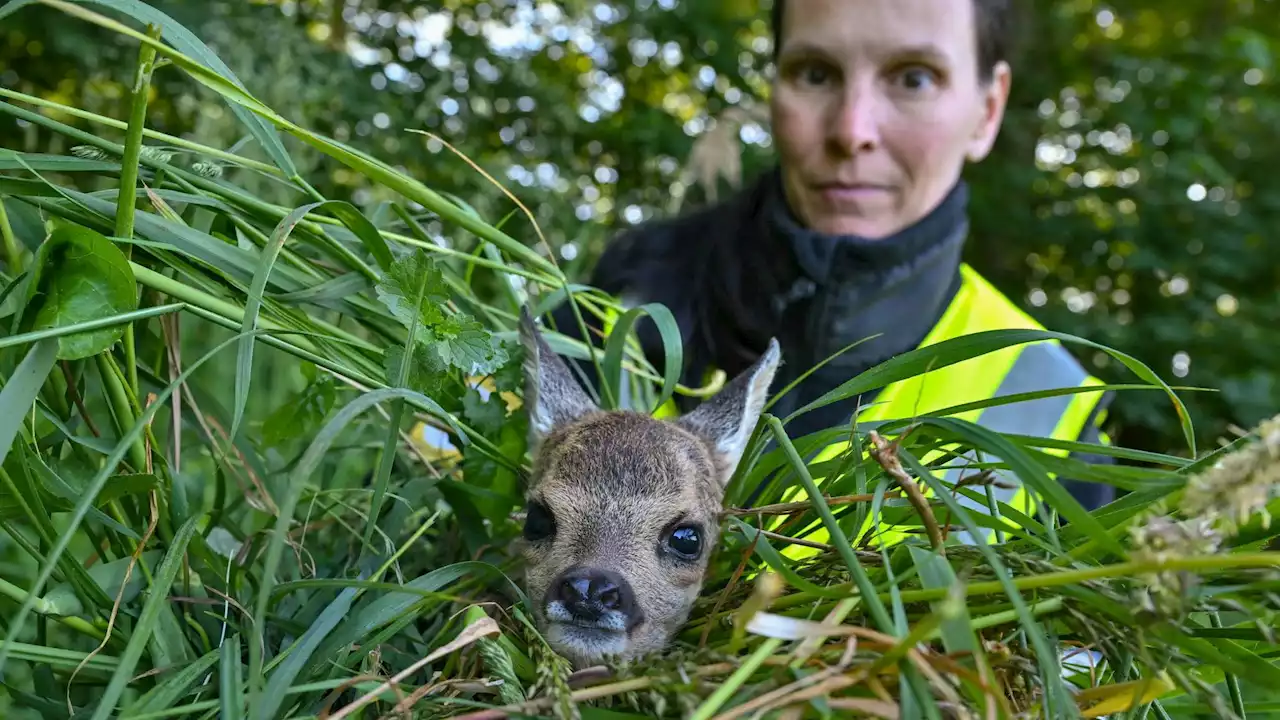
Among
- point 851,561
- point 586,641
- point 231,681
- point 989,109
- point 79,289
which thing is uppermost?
point 989,109

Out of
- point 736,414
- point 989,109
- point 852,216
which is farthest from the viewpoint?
point 989,109

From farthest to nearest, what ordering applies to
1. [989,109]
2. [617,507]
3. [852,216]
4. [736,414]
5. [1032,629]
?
[989,109]
[852,216]
[736,414]
[617,507]
[1032,629]

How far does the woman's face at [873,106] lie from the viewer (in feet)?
7.99

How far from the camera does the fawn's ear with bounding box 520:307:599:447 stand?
1.57 metres

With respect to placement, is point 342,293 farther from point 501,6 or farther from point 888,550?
point 501,6

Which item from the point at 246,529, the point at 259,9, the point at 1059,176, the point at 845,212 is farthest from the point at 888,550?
the point at 1059,176

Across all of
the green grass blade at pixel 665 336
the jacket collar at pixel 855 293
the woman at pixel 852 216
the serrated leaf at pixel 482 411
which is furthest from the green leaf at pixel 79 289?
the jacket collar at pixel 855 293

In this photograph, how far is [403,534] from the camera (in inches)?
60.8

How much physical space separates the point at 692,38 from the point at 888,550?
14.8 feet

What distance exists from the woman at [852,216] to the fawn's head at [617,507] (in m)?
0.90

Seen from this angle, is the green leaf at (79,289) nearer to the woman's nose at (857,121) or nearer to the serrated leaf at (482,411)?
the serrated leaf at (482,411)

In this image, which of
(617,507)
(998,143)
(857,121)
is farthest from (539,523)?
(998,143)

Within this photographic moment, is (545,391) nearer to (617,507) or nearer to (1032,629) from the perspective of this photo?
(617,507)

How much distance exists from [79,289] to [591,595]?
754 millimetres
